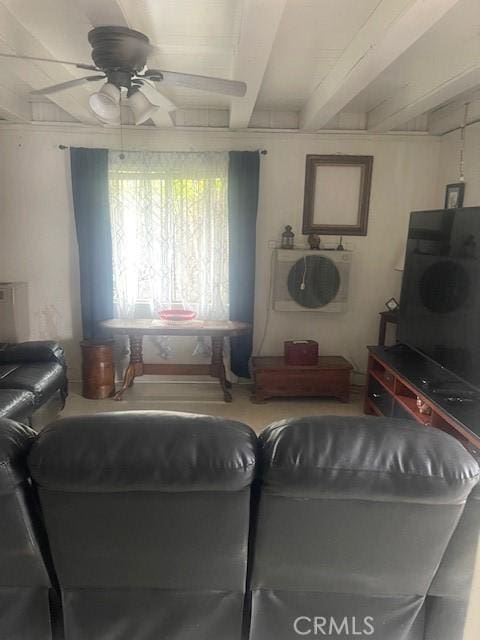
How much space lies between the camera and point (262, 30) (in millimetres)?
1939

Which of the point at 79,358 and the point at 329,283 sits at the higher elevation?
the point at 329,283

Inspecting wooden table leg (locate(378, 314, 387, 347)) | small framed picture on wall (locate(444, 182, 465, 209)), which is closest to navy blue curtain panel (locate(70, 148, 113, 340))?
wooden table leg (locate(378, 314, 387, 347))

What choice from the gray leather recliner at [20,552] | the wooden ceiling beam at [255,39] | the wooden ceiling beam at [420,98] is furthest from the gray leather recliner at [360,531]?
the wooden ceiling beam at [420,98]

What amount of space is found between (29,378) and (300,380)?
2140mm

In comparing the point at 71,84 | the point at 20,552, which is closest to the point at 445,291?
the point at 71,84

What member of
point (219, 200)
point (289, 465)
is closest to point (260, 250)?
point (219, 200)

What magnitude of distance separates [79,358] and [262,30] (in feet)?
10.9

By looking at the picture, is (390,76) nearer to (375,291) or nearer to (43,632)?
(375,291)

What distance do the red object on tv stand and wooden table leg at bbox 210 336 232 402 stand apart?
1.91 feet

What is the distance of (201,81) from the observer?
216 cm

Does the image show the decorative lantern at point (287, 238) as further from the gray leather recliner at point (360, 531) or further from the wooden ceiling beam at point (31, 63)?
the gray leather recliner at point (360, 531)

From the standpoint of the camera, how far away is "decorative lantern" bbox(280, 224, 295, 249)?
4.04 meters

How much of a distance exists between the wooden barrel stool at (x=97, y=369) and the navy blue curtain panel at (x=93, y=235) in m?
0.30

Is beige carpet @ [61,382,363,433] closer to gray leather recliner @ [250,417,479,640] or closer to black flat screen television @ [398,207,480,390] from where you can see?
black flat screen television @ [398,207,480,390]
